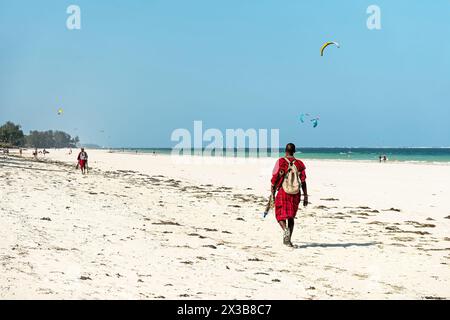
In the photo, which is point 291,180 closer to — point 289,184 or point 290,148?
point 289,184

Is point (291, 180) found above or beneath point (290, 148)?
beneath

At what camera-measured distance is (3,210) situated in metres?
11.2

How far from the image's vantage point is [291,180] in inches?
371

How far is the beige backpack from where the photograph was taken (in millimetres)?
9375

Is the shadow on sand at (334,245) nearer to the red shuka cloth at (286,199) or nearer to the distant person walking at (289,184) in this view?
the distant person walking at (289,184)

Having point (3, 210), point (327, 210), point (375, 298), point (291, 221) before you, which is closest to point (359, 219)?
point (327, 210)

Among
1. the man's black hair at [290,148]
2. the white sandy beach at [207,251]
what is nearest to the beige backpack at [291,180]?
the man's black hair at [290,148]


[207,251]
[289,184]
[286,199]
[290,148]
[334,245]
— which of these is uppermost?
[290,148]

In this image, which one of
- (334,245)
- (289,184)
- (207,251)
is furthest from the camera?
(334,245)

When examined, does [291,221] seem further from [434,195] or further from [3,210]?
[434,195]

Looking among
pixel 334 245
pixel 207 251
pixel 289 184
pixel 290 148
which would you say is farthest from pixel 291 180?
pixel 207 251

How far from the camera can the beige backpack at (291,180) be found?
938 centimetres

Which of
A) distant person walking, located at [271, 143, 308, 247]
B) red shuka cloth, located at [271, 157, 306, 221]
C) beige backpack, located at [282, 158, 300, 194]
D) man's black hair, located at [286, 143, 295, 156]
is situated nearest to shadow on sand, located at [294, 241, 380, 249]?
distant person walking, located at [271, 143, 308, 247]
